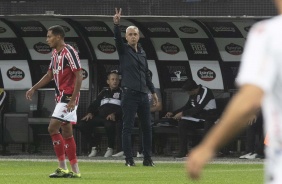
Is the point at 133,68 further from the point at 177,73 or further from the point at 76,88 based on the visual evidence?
the point at 177,73

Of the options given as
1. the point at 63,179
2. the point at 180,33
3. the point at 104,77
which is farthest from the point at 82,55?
the point at 63,179

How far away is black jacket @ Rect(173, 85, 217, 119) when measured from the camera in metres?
19.4

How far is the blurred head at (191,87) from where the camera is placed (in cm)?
1950

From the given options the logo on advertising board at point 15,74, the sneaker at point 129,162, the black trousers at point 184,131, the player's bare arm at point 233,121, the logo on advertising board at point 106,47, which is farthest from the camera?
the logo on advertising board at point 15,74

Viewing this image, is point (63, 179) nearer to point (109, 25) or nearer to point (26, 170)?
point (26, 170)

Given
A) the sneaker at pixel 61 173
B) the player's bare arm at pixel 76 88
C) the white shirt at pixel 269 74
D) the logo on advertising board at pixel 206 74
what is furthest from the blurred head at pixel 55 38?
the white shirt at pixel 269 74

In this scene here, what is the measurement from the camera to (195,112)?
1941cm

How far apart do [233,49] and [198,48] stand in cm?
72

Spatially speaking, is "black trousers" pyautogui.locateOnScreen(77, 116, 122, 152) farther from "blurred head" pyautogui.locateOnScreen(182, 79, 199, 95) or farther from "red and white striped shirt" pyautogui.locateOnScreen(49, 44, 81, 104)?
"red and white striped shirt" pyautogui.locateOnScreen(49, 44, 81, 104)

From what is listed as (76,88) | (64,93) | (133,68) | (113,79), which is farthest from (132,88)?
(113,79)

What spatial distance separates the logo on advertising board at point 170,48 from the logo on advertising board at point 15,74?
3.04 metres

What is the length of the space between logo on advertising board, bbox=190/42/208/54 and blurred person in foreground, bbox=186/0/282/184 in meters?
17.0

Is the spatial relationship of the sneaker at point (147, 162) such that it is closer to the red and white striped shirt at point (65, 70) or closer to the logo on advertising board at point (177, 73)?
the red and white striped shirt at point (65, 70)

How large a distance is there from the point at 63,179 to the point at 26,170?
2.70 m
